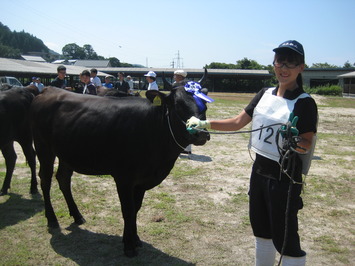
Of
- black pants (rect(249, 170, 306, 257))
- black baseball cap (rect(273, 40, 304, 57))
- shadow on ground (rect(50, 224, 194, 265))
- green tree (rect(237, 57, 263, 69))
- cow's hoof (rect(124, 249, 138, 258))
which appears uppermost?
green tree (rect(237, 57, 263, 69))

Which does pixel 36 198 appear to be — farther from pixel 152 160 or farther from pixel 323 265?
pixel 323 265

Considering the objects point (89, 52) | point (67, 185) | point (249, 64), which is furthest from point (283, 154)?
point (89, 52)

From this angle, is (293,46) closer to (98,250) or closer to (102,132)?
(102,132)

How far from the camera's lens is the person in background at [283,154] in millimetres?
2439

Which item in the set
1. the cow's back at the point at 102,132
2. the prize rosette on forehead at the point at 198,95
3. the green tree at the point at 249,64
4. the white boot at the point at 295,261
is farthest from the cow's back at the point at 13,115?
the green tree at the point at 249,64

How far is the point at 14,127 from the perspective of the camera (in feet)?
18.9

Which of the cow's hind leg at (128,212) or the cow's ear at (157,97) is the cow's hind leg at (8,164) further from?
the cow's ear at (157,97)

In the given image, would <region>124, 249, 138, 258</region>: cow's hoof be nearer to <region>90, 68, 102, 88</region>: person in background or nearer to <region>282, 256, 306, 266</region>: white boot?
<region>282, 256, 306, 266</region>: white boot

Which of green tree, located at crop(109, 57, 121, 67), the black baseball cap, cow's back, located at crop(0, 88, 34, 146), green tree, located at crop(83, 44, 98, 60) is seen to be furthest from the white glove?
green tree, located at crop(83, 44, 98, 60)

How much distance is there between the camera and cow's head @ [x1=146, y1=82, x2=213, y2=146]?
3467 mm

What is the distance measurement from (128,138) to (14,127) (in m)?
3.15

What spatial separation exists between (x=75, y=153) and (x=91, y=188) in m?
2.02

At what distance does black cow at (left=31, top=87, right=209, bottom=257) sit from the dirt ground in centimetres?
46

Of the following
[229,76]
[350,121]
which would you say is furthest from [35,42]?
[350,121]
